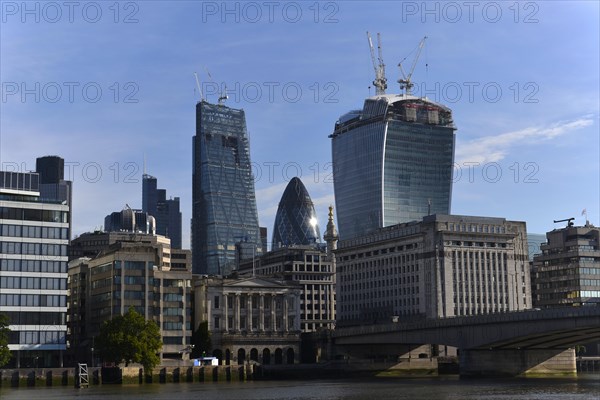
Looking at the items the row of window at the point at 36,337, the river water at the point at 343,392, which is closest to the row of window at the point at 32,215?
the row of window at the point at 36,337

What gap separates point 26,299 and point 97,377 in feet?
97.2

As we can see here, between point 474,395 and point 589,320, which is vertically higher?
point 589,320

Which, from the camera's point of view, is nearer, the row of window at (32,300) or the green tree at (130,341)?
the green tree at (130,341)

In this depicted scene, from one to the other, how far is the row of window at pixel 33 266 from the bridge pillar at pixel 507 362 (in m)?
76.4

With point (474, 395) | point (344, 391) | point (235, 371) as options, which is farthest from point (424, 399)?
point (235, 371)

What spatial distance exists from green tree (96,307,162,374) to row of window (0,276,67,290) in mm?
19708

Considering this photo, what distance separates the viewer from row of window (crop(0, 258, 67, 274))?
188 metres

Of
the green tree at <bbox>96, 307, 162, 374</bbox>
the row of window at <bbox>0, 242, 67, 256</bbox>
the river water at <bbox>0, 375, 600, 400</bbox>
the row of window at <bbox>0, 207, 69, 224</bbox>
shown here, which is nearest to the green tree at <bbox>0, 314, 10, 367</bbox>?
the river water at <bbox>0, 375, 600, 400</bbox>

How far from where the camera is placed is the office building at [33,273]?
187875 millimetres

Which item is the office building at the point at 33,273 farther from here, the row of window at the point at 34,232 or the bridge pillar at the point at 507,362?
the bridge pillar at the point at 507,362

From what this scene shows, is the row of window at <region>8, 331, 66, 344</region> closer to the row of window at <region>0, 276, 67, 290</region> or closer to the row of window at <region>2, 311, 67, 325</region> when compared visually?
the row of window at <region>2, 311, 67, 325</region>

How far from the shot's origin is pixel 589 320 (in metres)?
161

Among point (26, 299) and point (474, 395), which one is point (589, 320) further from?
point (26, 299)

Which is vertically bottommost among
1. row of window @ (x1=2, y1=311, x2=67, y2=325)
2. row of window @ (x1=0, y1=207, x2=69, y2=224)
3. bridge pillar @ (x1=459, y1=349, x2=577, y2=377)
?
bridge pillar @ (x1=459, y1=349, x2=577, y2=377)
